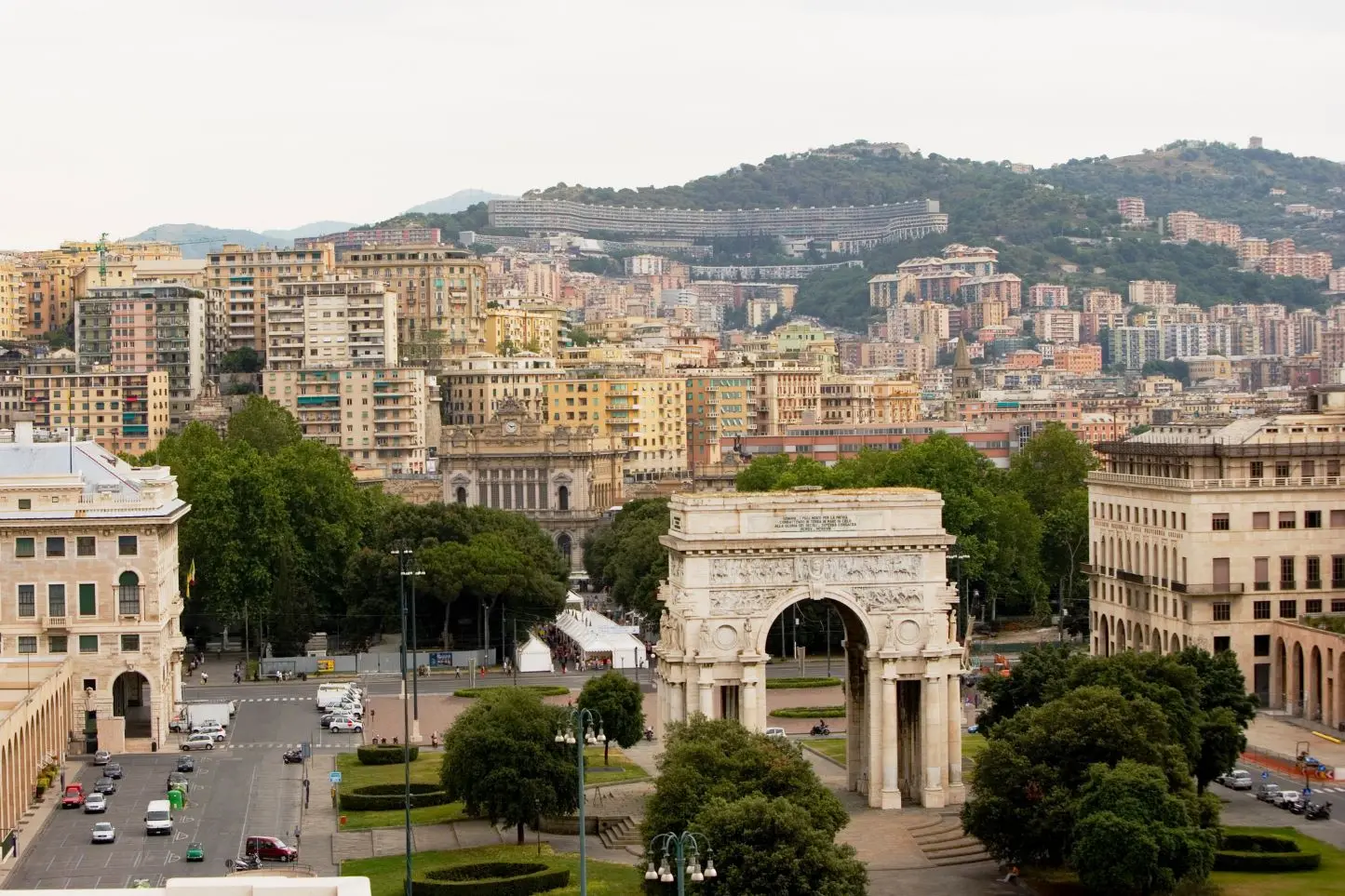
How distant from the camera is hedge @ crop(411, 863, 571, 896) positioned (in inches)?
2670

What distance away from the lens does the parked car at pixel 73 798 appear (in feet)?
276

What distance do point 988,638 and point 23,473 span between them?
50382 millimetres

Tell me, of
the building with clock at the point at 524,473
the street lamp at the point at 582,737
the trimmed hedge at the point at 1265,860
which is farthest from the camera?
the building with clock at the point at 524,473

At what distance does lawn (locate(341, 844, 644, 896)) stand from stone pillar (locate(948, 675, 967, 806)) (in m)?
11.1

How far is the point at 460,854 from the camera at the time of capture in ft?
241

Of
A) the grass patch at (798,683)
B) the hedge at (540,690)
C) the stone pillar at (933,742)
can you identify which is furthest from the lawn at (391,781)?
the grass patch at (798,683)

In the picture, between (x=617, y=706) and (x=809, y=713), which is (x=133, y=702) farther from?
(x=809, y=713)

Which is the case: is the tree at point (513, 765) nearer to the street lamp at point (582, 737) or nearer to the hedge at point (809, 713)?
the street lamp at point (582, 737)

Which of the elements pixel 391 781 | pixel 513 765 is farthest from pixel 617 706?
pixel 513 765

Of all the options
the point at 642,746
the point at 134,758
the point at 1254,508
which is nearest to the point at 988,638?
the point at 1254,508

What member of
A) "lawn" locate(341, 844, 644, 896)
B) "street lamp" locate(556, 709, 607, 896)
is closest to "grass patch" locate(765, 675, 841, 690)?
"street lamp" locate(556, 709, 607, 896)

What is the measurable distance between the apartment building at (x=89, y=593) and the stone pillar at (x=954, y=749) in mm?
32783

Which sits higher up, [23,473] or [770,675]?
[23,473]

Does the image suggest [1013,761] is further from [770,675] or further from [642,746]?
[770,675]
